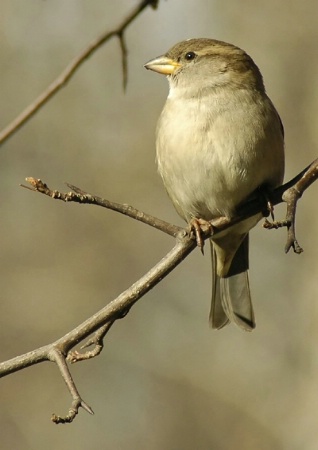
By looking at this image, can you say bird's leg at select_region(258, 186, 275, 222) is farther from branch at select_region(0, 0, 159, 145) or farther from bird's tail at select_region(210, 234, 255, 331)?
branch at select_region(0, 0, 159, 145)

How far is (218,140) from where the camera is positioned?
4.27m

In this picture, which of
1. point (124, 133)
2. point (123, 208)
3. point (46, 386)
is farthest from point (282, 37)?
point (123, 208)

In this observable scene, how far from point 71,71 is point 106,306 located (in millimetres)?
801

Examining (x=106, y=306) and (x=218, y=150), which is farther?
(x=218, y=150)

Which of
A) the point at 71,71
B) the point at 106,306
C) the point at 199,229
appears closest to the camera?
the point at 71,71

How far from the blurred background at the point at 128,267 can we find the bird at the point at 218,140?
418cm

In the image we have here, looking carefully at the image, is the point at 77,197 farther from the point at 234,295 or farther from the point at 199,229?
the point at 234,295

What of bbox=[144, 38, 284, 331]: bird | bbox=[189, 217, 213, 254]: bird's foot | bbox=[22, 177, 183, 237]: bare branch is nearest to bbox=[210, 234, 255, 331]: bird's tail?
bbox=[144, 38, 284, 331]: bird

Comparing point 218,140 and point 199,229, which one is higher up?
point 218,140

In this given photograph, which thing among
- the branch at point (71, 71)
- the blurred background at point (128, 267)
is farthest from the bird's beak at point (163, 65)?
the blurred background at point (128, 267)

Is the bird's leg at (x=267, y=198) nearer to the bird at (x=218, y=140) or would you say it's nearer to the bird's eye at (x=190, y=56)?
the bird at (x=218, y=140)

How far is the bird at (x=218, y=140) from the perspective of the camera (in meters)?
4.27

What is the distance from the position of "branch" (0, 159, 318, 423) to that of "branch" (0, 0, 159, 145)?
312mm

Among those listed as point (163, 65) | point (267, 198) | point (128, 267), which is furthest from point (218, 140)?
point (128, 267)
